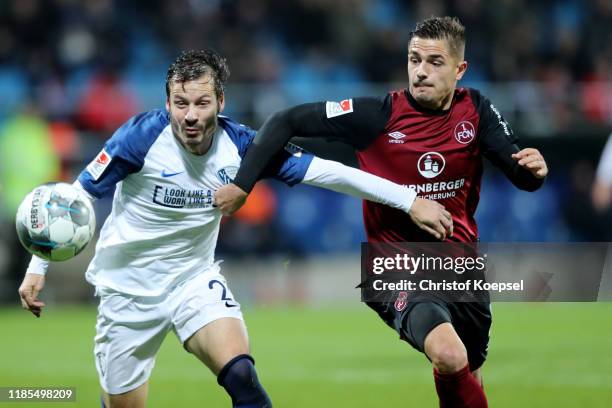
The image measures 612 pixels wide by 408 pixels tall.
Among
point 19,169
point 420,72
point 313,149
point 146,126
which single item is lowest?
point 19,169

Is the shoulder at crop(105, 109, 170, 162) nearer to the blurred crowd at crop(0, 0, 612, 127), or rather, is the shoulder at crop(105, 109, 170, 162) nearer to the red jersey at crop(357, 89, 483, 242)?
the red jersey at crop(357, 89, 483, 242)

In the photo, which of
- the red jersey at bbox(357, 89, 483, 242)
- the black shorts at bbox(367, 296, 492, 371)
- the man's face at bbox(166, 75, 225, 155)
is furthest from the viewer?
the red jersey at bbox(357, 89, 483, 242)

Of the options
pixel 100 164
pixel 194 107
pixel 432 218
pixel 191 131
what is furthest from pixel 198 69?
pixel 432 218

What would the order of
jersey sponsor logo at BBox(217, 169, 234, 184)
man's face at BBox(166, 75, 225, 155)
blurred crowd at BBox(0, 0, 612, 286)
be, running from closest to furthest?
man's face at BBox(166, 75, 225, 155) < jersey sponsor logo at BBox(217, 169, 234, 184) < blurred crowd at BBox(0, 0, 612, 286)

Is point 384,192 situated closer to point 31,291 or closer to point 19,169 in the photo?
point 31,291

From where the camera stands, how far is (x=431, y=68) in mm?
5883


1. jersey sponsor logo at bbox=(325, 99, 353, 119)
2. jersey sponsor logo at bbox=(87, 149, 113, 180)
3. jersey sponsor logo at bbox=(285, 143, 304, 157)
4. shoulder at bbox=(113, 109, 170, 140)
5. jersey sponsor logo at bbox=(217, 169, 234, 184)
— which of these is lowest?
jersey sponsor logo at bbox=(217, 169, 234, 184)

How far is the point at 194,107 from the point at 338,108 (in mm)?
820

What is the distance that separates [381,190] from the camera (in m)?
5.63

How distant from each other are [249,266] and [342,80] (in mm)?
4340

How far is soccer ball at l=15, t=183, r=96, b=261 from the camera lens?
5566 millimetres

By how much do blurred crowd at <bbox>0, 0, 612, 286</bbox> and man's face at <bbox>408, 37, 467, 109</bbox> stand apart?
8416mm

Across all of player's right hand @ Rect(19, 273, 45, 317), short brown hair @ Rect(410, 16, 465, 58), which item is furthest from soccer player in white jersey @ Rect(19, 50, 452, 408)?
short brown hair @ Rect(410, 16, 465, 58)

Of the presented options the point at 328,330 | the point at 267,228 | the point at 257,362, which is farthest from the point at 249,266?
the point at 257,362
